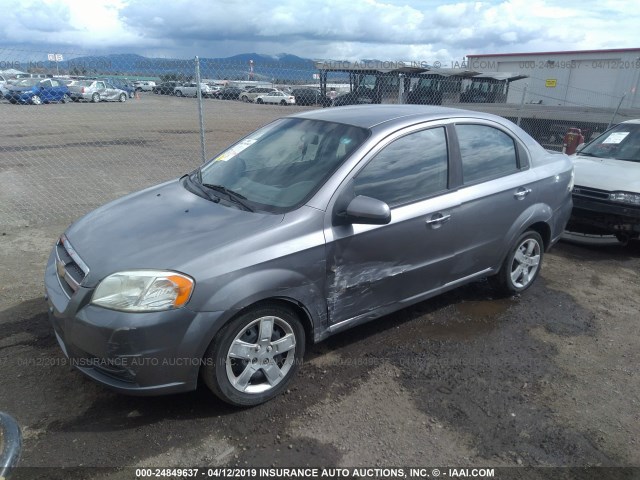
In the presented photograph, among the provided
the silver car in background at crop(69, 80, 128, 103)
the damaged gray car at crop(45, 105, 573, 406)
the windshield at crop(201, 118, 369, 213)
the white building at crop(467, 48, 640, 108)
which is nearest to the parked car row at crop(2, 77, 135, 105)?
the silver car in background at crop(69, 80, 128, 103)

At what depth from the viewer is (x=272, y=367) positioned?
3016 mm

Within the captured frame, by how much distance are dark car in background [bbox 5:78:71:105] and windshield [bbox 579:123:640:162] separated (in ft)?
82.9

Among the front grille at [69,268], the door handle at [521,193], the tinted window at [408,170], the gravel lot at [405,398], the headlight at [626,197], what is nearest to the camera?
the gravel lot at [405,398]

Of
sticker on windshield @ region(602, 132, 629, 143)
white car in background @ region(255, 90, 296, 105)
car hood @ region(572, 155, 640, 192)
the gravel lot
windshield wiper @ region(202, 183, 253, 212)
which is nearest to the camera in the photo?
the gravel lot

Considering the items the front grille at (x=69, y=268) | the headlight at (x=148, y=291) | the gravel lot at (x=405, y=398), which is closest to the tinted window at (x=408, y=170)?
the gravel lot at (x=405, y=398)

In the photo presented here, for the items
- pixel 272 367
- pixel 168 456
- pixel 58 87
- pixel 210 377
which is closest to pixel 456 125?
pixel 272 367

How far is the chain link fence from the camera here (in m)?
7.89

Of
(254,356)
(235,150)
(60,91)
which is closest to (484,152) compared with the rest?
(235,150)

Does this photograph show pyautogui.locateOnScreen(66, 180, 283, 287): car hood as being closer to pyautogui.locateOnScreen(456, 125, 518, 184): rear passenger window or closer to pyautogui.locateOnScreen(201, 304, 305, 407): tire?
pyautogui.locateOnScreen(201, 304, 305, 407): tire

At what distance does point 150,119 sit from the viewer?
2309 cm

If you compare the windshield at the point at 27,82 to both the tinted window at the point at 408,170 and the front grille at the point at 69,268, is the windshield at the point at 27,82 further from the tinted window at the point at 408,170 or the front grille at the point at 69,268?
the tinted window at the point at 408,170

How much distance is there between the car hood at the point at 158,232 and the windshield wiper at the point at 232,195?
0.07m

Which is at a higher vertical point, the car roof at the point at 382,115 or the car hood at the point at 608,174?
the car roof at the point at 382,115

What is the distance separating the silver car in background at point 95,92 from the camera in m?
31.9
